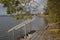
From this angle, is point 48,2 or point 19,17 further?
point 48,2

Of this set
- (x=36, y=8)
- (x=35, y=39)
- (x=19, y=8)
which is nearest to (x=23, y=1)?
(x=19, y=8)

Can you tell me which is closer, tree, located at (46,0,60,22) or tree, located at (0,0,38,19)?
tree, located at (0,0,38,19)

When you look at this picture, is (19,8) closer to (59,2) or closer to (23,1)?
(23,1)

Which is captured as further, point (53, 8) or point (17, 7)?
point (53, 8)

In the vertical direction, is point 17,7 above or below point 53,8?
above

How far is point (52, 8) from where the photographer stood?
340 cm

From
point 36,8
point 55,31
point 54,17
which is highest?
point 36,8

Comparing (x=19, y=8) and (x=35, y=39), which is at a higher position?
(x=19, y=8)

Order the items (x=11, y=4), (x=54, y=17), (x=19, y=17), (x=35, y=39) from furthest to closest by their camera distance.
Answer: (x=54, y=17)
(x=35, y=39)
(x=19, y=17)
(x=11, y=4)

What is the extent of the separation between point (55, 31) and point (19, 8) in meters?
1.59

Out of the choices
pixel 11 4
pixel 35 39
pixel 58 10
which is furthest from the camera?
pixel 58 10

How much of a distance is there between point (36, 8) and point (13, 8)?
1.68ft

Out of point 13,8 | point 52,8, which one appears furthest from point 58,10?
point 13,8

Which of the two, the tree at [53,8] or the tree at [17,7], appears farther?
the tree at [53,8]
